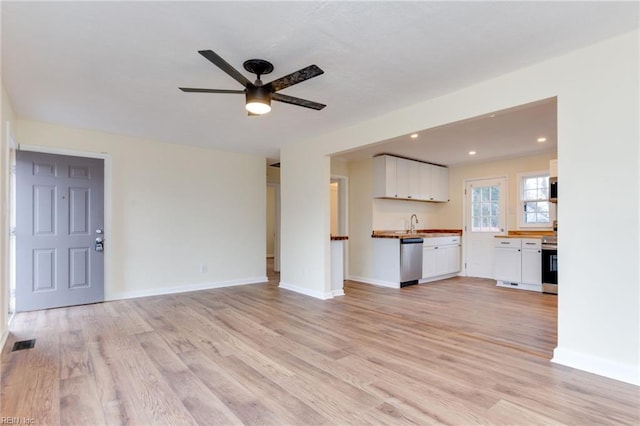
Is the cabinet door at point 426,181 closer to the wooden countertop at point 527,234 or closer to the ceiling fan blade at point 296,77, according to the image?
the wooden countertop at point 527,234

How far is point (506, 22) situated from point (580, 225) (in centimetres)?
154

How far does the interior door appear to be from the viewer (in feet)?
21.3

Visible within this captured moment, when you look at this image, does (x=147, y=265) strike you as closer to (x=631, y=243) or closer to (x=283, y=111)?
(x=283, y=111)

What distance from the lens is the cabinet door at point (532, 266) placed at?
536 centimetres

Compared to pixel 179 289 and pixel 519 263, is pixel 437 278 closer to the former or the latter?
pixel 519 263

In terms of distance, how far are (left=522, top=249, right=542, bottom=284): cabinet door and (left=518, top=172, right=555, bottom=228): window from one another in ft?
2.79

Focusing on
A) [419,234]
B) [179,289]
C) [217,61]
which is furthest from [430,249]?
[217,61]

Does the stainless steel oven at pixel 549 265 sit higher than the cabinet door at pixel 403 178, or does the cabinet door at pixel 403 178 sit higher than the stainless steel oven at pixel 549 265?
the cabinet door at pixel 403 178

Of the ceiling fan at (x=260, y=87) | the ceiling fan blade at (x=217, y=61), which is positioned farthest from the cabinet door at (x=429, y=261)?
the ceiling fan blade at (x=217, y=61)

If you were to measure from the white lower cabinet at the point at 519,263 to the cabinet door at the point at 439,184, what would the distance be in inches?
59.5

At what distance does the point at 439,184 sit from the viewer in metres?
7.00

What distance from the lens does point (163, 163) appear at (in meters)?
5.16

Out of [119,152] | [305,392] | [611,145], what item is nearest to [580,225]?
[611,145]

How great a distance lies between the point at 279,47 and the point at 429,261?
4884 mm
